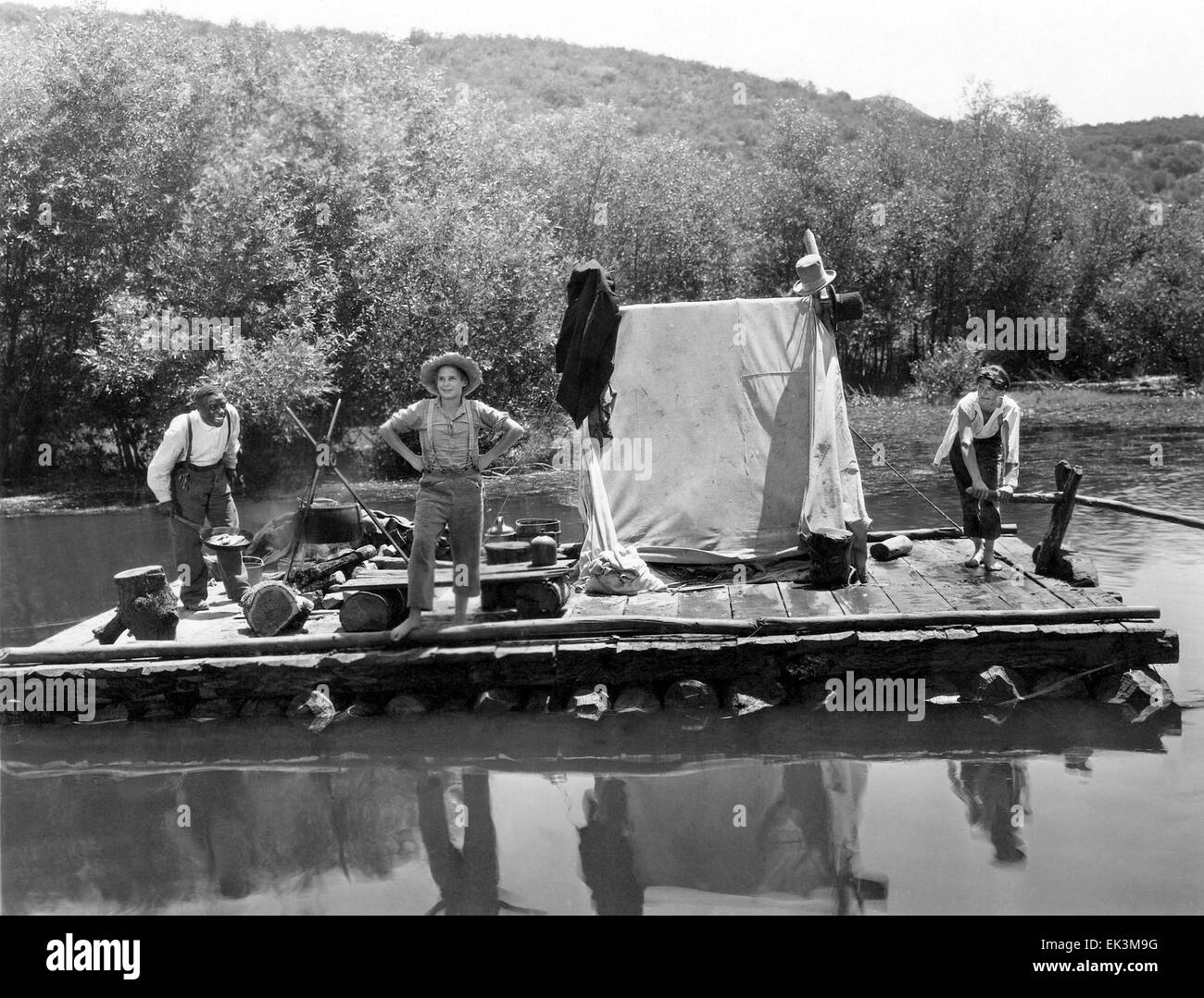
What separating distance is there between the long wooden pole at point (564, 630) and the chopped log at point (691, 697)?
1.34 feet

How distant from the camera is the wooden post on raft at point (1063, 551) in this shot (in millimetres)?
9328

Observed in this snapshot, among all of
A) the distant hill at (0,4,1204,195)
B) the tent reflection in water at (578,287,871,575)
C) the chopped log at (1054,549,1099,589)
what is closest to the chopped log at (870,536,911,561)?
the tent reflection in water at (578,287,871,575)

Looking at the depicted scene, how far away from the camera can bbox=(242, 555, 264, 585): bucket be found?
10.2 metres

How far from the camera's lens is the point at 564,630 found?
8531mm

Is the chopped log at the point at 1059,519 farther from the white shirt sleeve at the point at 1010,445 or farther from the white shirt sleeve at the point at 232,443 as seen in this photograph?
the white shirt sleeve at the point at 232,443

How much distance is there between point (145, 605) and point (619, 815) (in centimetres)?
440

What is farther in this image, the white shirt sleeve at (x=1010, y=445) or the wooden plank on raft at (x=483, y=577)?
the white shirt sleeve at (x=1010, y=445)

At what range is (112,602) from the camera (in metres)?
14.1

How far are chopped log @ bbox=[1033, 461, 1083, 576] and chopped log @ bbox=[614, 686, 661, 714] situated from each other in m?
3.74

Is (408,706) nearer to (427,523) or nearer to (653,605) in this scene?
(427,523)

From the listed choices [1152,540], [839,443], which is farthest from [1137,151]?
[839,443]

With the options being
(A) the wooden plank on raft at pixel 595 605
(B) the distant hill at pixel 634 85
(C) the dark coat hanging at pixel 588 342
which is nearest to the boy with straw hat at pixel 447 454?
(A) the wooden plank on raft at pixel 595 605
